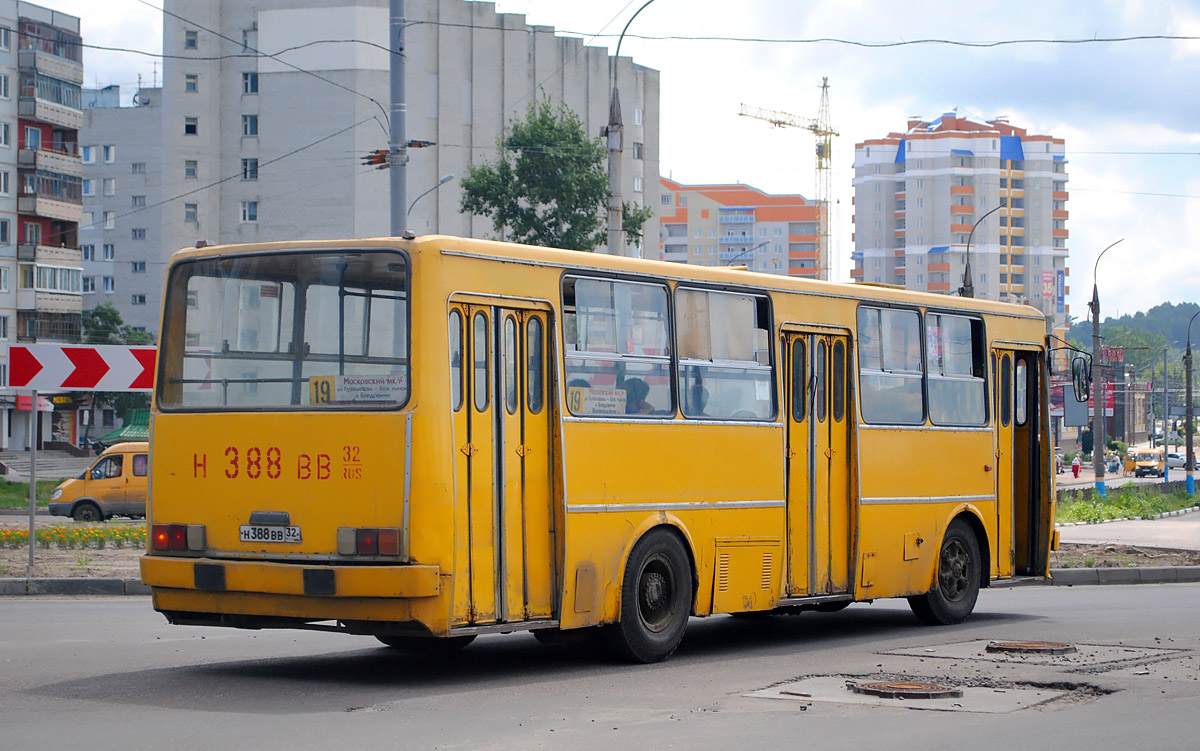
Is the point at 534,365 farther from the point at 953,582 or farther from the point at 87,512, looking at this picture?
the point at 87,512

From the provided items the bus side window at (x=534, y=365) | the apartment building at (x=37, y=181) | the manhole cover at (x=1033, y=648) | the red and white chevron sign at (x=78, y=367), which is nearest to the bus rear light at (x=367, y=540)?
the bus side window at (x=534, y=365)

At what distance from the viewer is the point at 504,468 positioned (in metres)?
10.1

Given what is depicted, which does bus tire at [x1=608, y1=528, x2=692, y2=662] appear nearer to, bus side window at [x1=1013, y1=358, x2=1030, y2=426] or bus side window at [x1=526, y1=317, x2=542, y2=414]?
bus side window at [x1=526, y1=317, x2=542, y2=414]

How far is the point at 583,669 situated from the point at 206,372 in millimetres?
3311

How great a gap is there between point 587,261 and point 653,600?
8.21ft

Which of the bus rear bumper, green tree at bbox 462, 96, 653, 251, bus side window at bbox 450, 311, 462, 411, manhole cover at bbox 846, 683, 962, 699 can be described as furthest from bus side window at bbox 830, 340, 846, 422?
green tree at bbox 462, 96, 653, 251

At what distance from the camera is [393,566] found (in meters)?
9.38

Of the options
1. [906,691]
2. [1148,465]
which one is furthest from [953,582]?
[1148,465]

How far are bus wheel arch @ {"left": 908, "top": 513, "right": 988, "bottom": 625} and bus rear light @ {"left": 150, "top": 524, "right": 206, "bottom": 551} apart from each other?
7.01 m

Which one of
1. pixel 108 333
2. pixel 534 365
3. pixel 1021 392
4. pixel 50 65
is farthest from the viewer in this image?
pixel 108 333

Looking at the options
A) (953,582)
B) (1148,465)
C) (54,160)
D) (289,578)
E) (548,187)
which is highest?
(54,160)

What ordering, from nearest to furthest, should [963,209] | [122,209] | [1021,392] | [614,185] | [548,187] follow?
[1021,392] < [614,185] < [548,187] < [122,209] < [963,209]

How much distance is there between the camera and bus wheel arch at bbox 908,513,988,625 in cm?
1450

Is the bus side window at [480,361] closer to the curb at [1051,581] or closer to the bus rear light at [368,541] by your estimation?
the bus rear light at [368,541]
